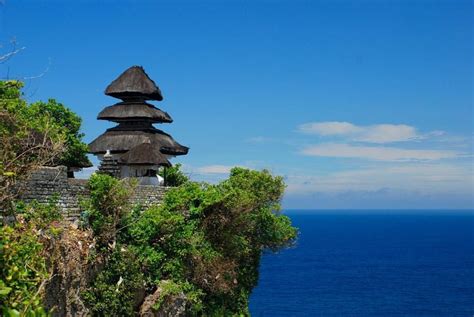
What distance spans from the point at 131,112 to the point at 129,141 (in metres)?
1.24

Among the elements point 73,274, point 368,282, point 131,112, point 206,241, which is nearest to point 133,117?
point 131,112

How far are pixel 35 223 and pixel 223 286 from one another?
7862 mm

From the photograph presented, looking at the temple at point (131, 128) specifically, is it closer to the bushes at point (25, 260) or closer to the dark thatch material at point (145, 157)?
the dark thatch material at point (145, 157)

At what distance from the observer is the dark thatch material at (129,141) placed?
27.0m

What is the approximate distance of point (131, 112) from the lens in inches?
1072

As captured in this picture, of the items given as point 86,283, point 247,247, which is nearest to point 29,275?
point 86,283

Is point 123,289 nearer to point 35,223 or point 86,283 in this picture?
point 86,283

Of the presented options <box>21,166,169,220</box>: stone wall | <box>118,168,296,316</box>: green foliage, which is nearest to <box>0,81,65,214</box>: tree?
<box>21,166,169,220</box>: stone wall

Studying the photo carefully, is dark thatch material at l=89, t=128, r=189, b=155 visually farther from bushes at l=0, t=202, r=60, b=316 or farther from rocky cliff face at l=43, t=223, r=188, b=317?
bushes at l=0, t=202, r=60, b=316

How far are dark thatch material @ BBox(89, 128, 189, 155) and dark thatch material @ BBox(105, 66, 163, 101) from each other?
147cm

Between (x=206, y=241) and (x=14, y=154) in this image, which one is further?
(x=206, y=241)

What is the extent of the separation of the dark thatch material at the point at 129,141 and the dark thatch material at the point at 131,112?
549mm

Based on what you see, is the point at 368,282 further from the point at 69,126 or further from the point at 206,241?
the point at 206,241

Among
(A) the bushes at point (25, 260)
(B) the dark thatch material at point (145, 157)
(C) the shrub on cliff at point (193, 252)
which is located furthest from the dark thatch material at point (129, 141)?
(A) the bushes at point (25, 260)
